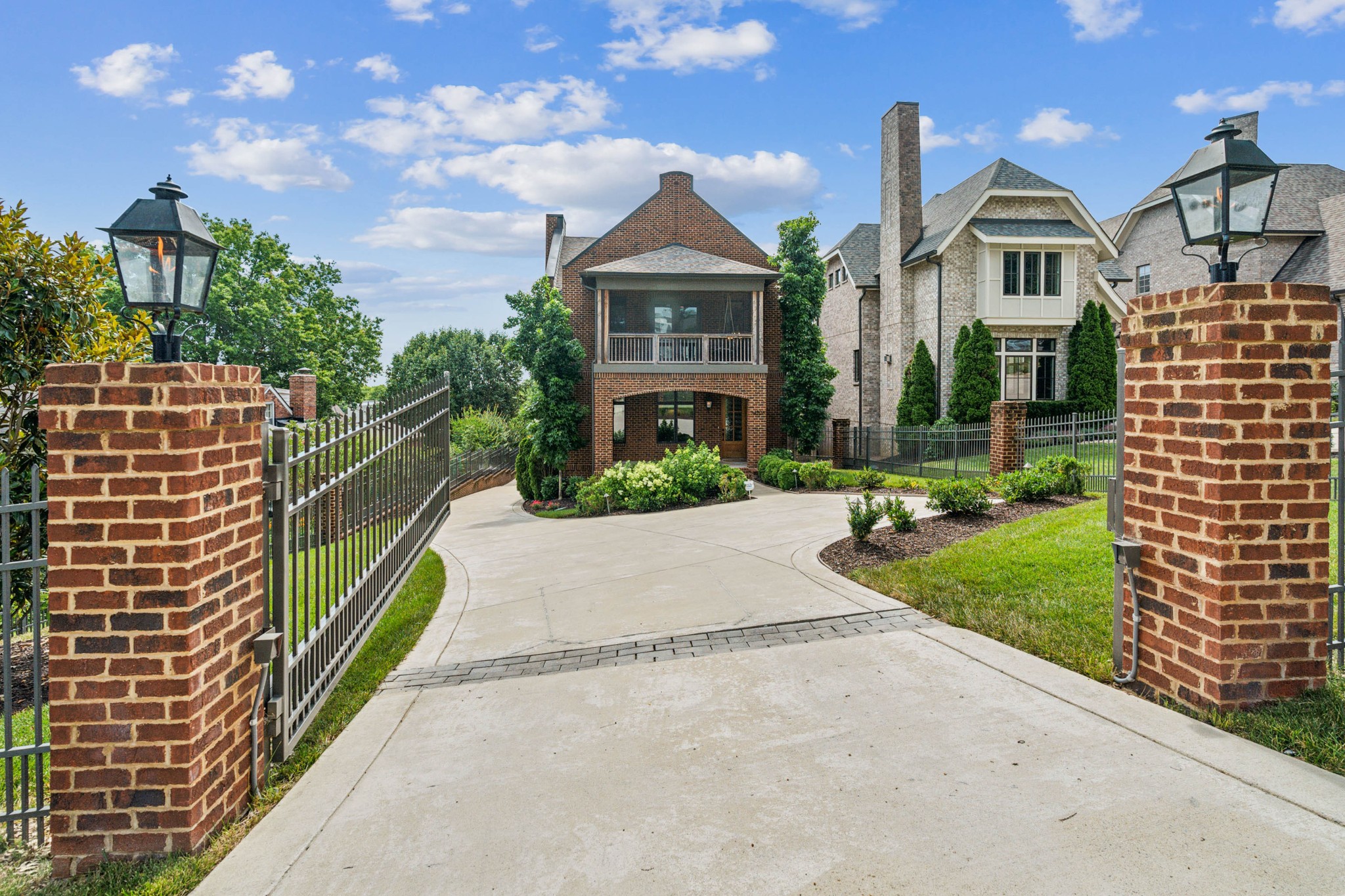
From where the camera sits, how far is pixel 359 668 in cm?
538

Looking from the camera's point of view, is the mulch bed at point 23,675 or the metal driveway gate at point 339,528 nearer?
the metal driveway gate at point 339,528

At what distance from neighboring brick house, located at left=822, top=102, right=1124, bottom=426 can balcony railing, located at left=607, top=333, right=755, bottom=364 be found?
7.91 m

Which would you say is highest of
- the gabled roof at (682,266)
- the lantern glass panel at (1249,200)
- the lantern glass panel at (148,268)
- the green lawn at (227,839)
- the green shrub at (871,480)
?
the gabled roof at (682,266)

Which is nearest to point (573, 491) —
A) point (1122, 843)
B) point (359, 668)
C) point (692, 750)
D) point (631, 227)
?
point (631, 227)

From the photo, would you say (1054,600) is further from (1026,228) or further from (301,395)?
(301,395)

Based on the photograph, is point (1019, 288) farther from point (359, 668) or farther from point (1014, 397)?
point (359, 668)

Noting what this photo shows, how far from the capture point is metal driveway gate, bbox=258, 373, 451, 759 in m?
3.82

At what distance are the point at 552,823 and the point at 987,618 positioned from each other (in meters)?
3.77

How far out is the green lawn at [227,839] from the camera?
2.88 m

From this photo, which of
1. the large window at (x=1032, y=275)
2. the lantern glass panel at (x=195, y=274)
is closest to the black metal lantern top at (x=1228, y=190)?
the lantern glass panel at (x=195, y=274)

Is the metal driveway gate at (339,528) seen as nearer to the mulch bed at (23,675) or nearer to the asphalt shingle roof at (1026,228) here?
the mulch bed at (23,675)

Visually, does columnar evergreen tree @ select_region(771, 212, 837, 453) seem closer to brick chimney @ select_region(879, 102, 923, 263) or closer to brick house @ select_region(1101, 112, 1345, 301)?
brick chimney @ select_region(879, 102, 923, 263)

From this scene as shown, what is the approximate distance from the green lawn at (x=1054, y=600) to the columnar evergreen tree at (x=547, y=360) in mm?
14002

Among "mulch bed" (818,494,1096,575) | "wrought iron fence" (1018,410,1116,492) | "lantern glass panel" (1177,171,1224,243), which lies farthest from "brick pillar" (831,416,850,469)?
"lantern glass panel" (1177,171,1224,243)
